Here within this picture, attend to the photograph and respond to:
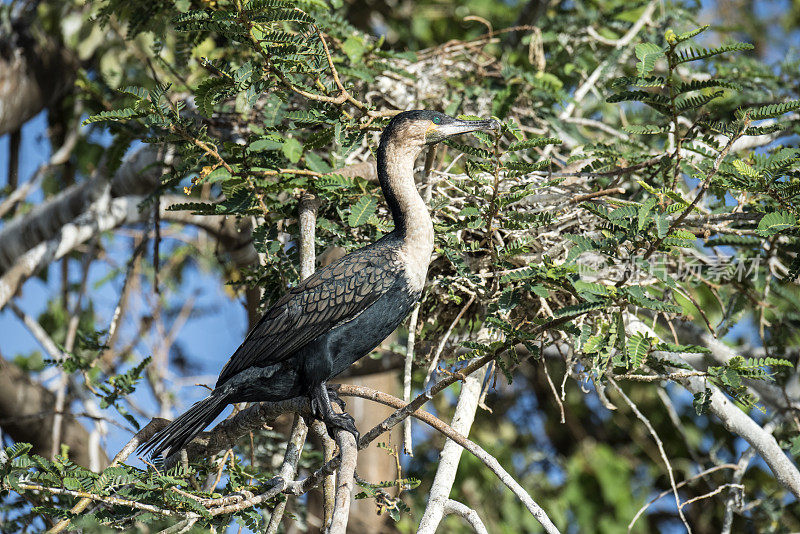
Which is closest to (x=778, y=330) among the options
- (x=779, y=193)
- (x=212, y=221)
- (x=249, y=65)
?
(x=779, y=193)

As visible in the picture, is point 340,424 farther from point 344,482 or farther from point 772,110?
point 772,110

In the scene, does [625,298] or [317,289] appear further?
[317,289]

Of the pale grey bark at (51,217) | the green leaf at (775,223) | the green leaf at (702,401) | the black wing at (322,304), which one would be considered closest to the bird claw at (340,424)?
the black wing at (322,304)

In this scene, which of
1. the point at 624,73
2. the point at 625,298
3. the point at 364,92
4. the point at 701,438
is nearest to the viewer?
the point at 625,298

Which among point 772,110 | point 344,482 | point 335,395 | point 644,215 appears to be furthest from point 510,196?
point 344,482

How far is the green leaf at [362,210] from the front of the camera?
3666 mm

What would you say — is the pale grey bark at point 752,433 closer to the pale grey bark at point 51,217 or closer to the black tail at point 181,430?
the black tail at point 181,430

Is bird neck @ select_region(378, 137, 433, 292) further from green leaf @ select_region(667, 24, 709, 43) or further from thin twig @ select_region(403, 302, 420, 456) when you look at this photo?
green leaf @ select_region(667, 24, 709, 43)

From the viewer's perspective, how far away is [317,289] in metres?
3.43

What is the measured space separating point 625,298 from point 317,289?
125 centimetres

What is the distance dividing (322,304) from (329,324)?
0.29ft

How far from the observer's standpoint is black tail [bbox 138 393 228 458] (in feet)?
10.6

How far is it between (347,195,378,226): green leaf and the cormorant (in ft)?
0.58

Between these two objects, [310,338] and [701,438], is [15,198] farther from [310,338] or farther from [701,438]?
[701,438]
